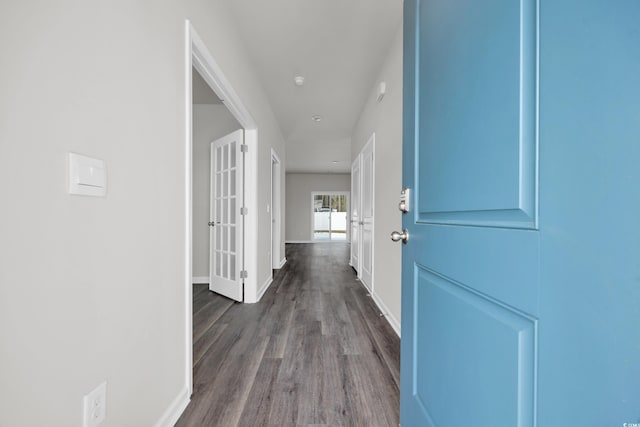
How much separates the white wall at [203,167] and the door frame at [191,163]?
1.18m

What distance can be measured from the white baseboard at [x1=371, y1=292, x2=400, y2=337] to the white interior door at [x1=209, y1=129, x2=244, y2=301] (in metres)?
1.53

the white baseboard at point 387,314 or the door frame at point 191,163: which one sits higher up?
the door frame at point 191,163

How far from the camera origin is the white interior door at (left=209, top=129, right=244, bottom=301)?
10.7 ft

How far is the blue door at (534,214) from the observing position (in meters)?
0.40

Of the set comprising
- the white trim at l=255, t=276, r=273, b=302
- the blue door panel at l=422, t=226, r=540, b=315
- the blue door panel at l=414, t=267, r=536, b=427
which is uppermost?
the blue door panel at l=422, t=226, r=540, b=315

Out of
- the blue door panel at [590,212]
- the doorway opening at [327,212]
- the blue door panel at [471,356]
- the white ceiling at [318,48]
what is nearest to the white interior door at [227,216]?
the white ceiling at [318,48]
